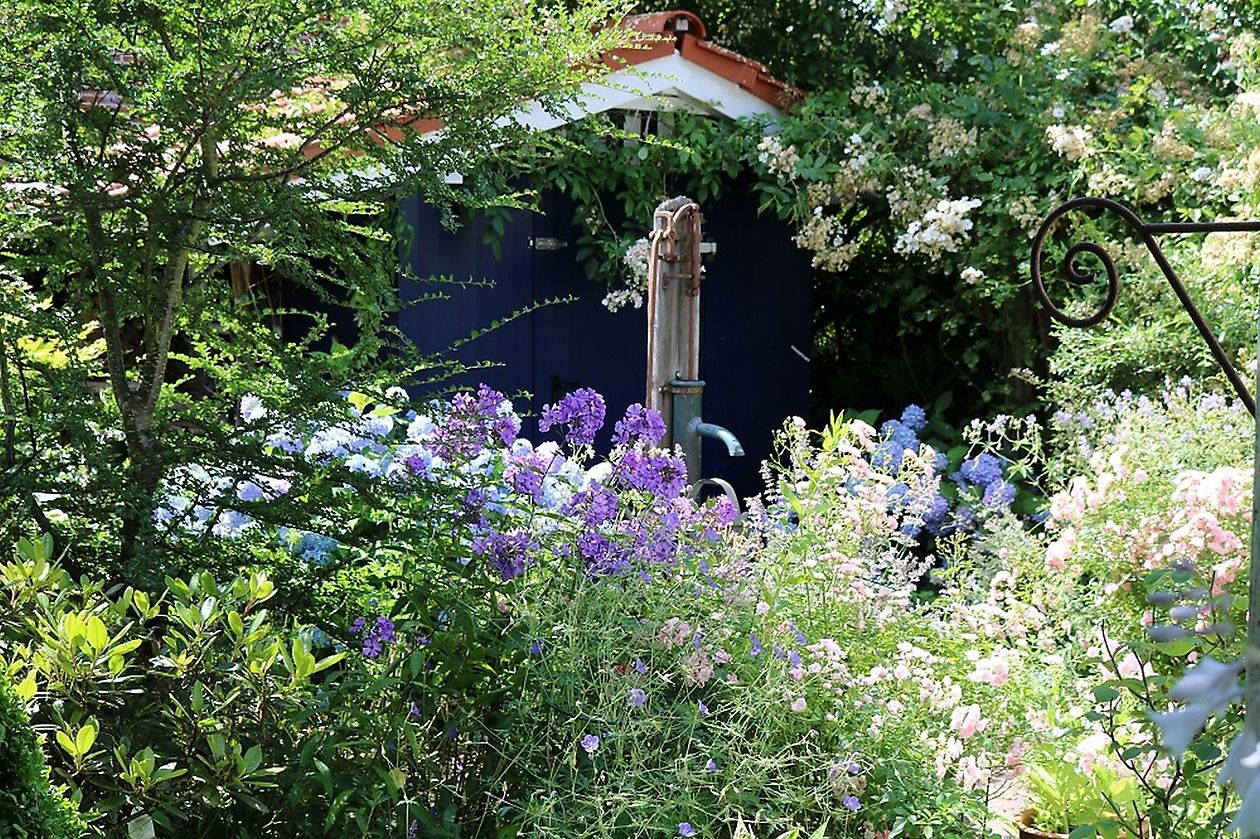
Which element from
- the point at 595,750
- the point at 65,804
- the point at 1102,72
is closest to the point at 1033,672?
the point at 595,750

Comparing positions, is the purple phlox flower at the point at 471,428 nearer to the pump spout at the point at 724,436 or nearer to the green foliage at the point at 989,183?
the pump spout at the point at 724,436

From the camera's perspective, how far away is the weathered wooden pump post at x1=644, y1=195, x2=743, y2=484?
15.2 ft

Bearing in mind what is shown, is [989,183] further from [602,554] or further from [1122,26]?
[602,554]

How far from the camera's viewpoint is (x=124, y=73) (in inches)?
112

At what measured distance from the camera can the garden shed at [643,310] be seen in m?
6.48

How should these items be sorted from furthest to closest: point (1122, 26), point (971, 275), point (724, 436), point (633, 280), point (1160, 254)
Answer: point (1122, 26), point (633, 280), point (971, 275), point (724, 436), point (1160, 254)

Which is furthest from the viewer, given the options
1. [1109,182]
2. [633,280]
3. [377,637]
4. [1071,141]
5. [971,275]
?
[633,280]

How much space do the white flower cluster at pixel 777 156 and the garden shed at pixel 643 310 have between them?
30 cm

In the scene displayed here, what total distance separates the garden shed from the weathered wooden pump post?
5.21 feet

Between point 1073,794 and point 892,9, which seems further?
point 892,9

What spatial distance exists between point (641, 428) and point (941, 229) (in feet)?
13.9

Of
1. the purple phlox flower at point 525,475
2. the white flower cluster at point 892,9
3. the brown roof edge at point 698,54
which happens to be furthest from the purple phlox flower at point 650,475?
the white flower cluster at point 892,9

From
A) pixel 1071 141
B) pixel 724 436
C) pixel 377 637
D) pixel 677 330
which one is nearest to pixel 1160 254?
pixel 377 637

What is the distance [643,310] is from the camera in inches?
277
